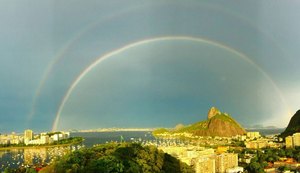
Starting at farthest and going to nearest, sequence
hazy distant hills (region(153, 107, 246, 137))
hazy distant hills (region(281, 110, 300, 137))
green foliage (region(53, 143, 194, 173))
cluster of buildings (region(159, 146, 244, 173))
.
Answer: hazy distant hills (region(153, 107, 246, 137)), hazy distant hills (region(281, 110, 300, 137)), cluster of buildings (region(159, 146, 244, 173)), green foliage (region(53, 143, 194, 173))

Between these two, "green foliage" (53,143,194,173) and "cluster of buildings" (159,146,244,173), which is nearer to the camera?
"green foliage" (53,143,194,173)

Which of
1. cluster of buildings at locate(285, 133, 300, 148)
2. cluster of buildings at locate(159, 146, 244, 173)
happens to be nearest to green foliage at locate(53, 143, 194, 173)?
cluster of buildings at locate(159, 146, 244, 173)

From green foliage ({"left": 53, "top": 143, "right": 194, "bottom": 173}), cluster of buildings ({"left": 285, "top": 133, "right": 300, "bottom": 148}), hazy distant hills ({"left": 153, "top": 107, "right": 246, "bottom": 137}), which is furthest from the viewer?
hazy distant hills ({"left": 153, "top": 107, "right": 246, "bottom": 137})

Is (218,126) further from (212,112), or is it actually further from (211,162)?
(211,162)

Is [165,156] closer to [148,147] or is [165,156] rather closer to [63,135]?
[148,147]

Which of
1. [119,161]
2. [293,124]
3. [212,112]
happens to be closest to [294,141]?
[293,124]

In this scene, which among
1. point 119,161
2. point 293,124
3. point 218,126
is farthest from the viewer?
point 218,126

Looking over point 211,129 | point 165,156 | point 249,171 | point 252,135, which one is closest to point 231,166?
point 249,171

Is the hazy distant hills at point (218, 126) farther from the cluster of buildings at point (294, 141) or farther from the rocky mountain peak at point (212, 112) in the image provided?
the cluster of buildings at point (294, 141)

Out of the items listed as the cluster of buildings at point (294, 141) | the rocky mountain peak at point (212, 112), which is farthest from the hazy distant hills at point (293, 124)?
the rocky mountain peak at point (212, 112)

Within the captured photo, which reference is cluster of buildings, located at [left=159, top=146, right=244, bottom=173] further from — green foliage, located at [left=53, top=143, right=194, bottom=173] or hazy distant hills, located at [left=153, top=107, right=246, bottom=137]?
hazy distant hills, located at [left=153, top=107, right=246, bottom=137]
